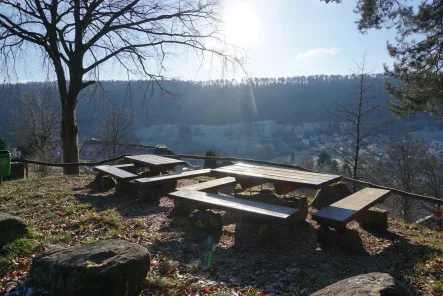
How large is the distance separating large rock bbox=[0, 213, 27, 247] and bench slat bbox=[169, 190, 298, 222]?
189 centimetres

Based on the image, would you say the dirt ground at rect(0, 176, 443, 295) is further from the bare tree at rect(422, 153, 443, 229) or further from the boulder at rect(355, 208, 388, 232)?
the bare tree at rect(422, 153, 443, 229)

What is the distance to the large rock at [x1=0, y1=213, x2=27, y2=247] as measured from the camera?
334 cm

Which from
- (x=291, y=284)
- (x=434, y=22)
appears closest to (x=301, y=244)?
(x=291, y=284)

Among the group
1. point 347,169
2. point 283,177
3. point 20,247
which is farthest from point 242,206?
point 347,169

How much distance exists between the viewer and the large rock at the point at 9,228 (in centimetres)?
334

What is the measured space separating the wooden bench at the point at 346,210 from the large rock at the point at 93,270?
2067 mm

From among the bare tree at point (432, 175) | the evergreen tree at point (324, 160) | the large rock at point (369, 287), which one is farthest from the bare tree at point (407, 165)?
the large rock at point (369, 287)

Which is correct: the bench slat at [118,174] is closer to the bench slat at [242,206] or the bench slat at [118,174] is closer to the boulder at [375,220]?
the bench slat at [242,206]

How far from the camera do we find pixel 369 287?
72.8 inches

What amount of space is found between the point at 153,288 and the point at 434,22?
375 inches

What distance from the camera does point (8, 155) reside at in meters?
6.86

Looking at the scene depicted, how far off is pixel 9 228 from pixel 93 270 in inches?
69.6

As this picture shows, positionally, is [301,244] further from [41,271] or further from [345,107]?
[345,107]

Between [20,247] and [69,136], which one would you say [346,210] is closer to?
A: [20,247]
